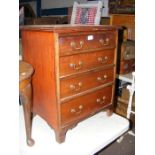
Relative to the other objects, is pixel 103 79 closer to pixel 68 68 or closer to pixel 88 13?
pixel 68 68

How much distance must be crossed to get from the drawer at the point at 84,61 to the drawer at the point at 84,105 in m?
0.16

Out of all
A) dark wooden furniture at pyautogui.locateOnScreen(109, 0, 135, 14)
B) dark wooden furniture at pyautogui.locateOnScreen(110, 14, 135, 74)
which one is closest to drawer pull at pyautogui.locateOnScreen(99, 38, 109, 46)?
dark wooden furniture at pyautogui.locateOnScreen(110, 14, 135, 74)

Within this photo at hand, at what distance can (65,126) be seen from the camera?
1.08 meters

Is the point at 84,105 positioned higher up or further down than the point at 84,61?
further down

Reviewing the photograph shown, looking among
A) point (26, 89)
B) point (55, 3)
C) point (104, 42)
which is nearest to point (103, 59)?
point (104, 42)

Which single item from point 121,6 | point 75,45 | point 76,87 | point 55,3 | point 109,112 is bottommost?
point 109,112

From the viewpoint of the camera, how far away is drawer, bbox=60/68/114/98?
1.03 m

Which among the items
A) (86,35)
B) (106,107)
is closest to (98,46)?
(86,35)

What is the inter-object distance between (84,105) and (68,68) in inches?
10.2

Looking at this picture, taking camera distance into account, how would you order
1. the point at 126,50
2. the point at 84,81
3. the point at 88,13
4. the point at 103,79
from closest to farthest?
the point at 84,81
the point at 103,79
the point at 88,13
the point at 126,50

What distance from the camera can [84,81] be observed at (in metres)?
1.12

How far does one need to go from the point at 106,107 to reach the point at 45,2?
3.38 metres

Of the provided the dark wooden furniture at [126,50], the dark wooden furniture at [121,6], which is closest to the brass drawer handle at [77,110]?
the dark wooden furniture at [126,50]
